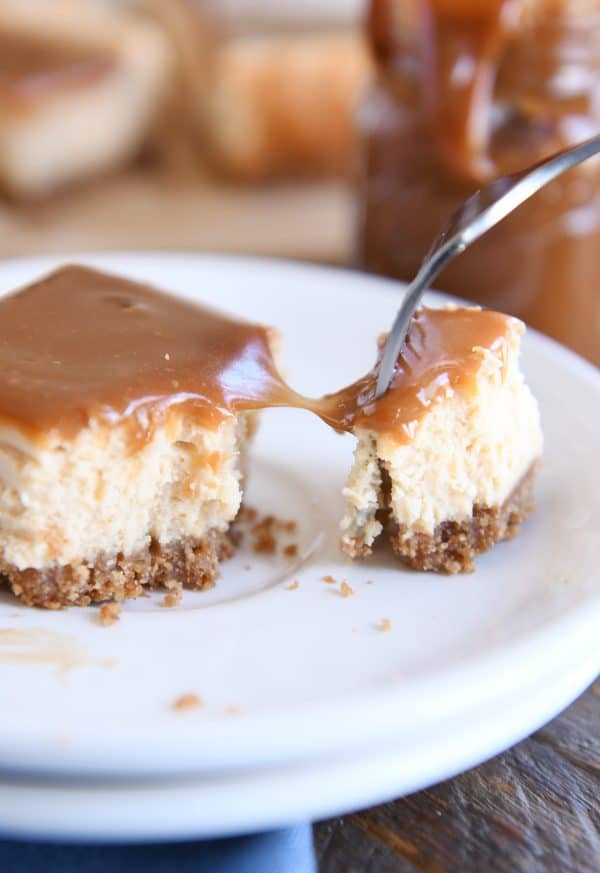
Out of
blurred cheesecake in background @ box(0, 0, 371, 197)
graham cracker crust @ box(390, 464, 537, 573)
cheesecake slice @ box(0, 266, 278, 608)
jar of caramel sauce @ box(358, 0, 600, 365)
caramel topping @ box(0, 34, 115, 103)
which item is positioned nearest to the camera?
cheesecake slice @ box(0, 266, 278, 608)

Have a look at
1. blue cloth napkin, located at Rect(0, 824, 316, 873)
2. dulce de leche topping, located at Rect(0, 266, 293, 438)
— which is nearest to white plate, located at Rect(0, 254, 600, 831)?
blue cloth napkin, located at Rect(0, 824, 316, 873)

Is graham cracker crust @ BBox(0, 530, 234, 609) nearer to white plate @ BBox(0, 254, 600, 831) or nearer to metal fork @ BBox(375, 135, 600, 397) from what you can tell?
white plate @ BBox(0, 254, 600, 831)

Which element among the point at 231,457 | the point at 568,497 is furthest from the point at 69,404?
the point at 568,497

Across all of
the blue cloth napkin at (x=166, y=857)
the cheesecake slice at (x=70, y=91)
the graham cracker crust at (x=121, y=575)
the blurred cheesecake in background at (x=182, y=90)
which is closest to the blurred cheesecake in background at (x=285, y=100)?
the blurred cheesecake in background at (x=182, y=90)

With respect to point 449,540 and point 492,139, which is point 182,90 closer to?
point 492,139

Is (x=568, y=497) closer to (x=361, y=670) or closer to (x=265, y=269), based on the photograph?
(x=361, y=670)

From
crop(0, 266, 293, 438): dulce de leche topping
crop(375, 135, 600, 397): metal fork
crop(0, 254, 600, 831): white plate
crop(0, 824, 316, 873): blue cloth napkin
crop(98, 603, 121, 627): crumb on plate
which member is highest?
crop(375, 135, 600, 397): metal fork
